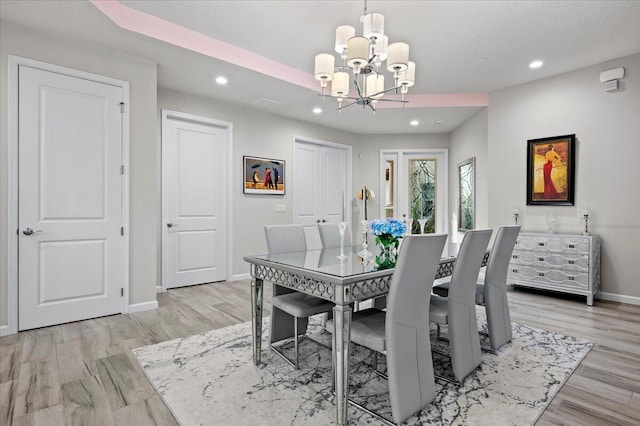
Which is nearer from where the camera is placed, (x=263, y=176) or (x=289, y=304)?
(x=289, y=304)

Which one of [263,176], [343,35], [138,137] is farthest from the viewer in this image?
[263,176]

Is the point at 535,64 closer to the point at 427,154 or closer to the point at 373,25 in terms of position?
the point at 373,25

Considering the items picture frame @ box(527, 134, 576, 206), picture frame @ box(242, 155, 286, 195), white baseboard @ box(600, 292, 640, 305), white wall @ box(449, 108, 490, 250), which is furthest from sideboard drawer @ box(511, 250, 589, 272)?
picture frame @ box(242, 155, 286, 195)

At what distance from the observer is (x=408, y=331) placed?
1.74m

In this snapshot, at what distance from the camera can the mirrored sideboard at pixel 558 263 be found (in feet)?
12.4

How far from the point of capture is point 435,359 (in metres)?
2.44

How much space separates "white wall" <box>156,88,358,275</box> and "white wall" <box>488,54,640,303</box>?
3.43m

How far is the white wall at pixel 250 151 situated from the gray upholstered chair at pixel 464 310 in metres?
3.52

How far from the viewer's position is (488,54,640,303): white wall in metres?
3.74

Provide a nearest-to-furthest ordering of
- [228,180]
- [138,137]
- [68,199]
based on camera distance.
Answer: [68,199] → [138,137] → [228,180]

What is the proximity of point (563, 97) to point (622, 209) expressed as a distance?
149cm

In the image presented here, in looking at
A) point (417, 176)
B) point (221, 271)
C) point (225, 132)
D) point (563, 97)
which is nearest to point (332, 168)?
point (417, 176)

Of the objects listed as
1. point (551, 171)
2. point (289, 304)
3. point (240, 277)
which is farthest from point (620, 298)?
point (240, 277)

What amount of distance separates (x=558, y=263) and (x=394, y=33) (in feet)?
10.4
